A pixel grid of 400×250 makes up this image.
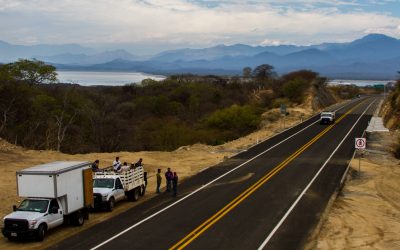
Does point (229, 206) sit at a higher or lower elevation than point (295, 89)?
lower

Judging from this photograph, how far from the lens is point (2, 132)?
180 feet

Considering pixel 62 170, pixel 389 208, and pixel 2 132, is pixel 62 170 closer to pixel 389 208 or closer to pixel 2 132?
pixel 389 208

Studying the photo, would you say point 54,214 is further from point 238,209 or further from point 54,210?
point 238,209

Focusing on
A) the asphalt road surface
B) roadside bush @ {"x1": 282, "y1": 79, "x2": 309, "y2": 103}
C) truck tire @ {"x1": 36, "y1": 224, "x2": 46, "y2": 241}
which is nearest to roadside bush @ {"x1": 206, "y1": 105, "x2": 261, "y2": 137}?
roadside bush @ {"x1": 282, "y1": 79, "x2": 309, "y2": 103}

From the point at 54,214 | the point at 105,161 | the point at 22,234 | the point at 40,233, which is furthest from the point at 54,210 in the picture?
the point at 105,161

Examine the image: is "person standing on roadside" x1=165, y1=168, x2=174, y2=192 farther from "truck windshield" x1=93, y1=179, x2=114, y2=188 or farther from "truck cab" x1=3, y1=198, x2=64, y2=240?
"truck cab" x1=3, y1=198, x2=64, y2=240

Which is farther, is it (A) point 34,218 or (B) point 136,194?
(B) point 136,194

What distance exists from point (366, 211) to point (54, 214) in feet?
47.0

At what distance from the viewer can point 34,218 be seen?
1855 cm

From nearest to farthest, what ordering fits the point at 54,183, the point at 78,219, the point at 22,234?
the point at 22,234 → the point at 54,183 → the point at 78,219

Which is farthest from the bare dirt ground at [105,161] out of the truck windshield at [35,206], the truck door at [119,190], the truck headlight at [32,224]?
the truck windshield at [35,206]

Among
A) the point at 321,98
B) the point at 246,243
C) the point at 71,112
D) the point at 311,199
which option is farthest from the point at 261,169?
the point at 321,98

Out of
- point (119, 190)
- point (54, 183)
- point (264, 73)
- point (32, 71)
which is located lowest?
point (119, 190)

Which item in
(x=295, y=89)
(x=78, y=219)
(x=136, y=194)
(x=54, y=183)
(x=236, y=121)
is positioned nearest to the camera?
(x=54, y=183)
